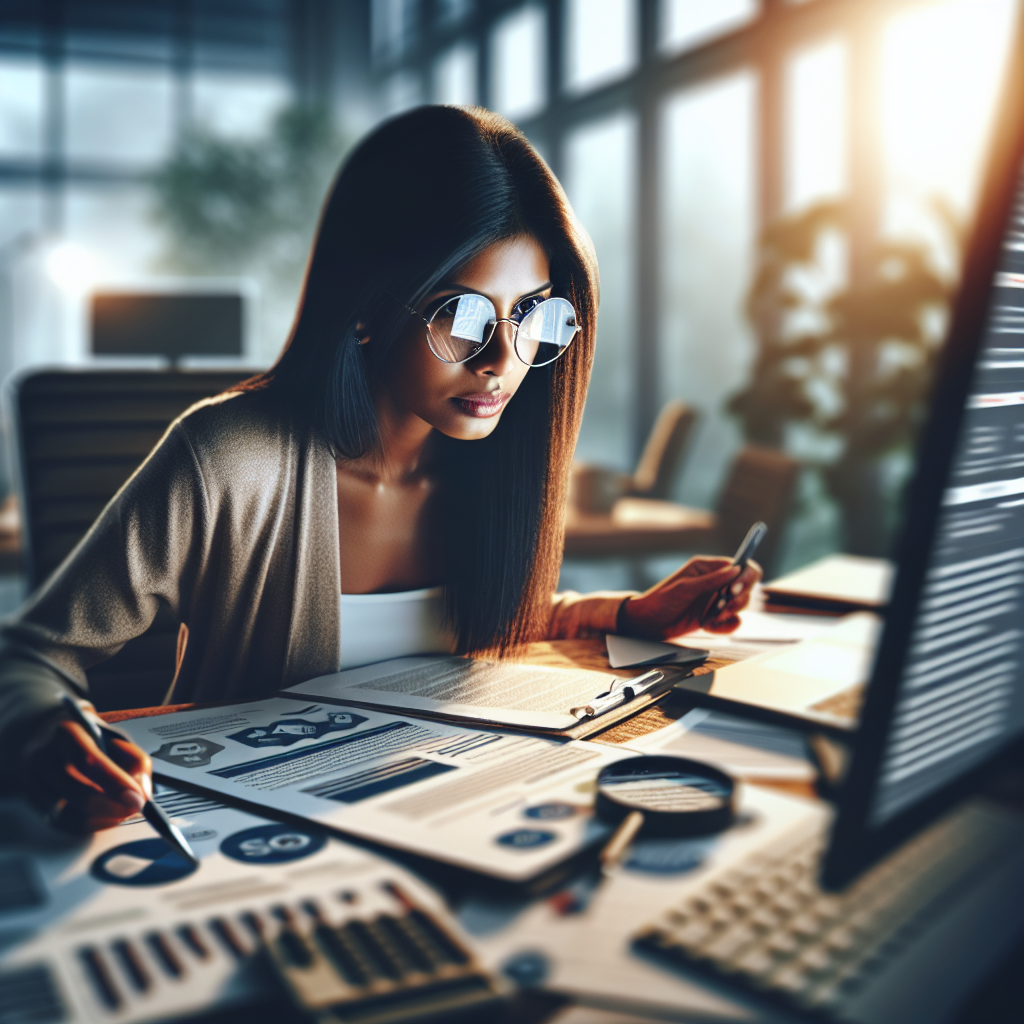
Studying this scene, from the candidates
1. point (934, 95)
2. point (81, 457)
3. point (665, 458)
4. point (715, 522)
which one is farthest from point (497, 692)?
point (934, 95)

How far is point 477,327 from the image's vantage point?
109cm

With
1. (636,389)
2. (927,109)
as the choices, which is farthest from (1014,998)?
(636,389)


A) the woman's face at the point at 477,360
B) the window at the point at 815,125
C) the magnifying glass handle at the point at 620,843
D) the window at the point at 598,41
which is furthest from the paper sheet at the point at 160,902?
the window at the point at 598,41

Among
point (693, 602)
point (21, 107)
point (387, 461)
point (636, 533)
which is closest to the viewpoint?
point (693, 602)

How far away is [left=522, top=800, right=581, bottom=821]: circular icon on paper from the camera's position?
67 centimetres

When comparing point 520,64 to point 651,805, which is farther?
point 520,64

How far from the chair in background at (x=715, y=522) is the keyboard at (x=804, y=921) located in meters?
1.91

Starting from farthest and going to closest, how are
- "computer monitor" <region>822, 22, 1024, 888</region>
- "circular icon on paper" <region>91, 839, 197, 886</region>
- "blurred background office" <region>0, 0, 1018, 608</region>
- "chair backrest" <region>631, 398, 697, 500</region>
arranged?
1. "chair backrest" <region>631, 398, 697, 500</region>
2. "blurred background office" <region>0, 0, 1018, 608</region>
3. "circular icon on paper" <region>91, 839, 197, 886</region>
4. "computer monitor" <region>822, 22, 1024, 888</region>

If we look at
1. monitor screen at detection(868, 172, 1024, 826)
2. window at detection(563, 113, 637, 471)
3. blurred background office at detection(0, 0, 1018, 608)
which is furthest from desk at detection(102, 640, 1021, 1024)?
window at detection(563, 113, 637, 471)

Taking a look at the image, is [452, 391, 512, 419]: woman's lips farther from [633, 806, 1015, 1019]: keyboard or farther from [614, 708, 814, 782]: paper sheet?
[633, 806, 1015, 1019]: keyboard

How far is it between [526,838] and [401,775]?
15 centimetres

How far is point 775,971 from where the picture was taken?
48 centimetres

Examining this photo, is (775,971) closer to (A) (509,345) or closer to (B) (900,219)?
(A) (509,345)

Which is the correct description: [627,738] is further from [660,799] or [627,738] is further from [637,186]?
[637,186]
